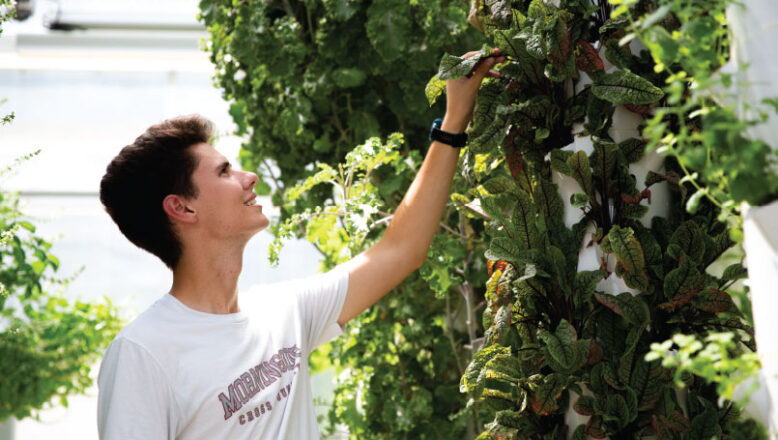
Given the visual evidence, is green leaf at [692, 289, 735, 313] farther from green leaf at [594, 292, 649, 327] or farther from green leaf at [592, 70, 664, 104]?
green leaf at [592, 70, 664, 104]

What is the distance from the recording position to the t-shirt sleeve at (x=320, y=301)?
5.86ft

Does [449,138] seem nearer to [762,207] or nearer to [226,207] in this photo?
[226,207]

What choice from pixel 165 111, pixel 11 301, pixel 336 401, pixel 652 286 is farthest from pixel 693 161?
pixel 11 301

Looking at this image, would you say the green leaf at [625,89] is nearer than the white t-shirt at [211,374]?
Yes

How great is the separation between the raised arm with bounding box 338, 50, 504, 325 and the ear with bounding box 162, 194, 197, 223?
37 cm

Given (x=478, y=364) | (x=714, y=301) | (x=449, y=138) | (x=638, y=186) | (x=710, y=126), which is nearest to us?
(x=710, y=126)

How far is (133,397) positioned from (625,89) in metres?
1.01

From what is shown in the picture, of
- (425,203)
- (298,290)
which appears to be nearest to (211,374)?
(298,290)

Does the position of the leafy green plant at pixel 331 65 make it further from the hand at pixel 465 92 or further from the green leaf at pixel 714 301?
the green leaf at pixel 714 301

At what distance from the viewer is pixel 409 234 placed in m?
1.77

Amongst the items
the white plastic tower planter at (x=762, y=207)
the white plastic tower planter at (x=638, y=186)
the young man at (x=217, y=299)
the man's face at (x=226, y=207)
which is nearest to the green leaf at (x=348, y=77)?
the young man at (x=217, y=299)

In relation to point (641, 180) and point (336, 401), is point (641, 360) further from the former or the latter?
point (336, 401)

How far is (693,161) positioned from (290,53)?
1744 mm

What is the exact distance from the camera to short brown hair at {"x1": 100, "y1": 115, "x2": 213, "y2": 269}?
5.63 ft
